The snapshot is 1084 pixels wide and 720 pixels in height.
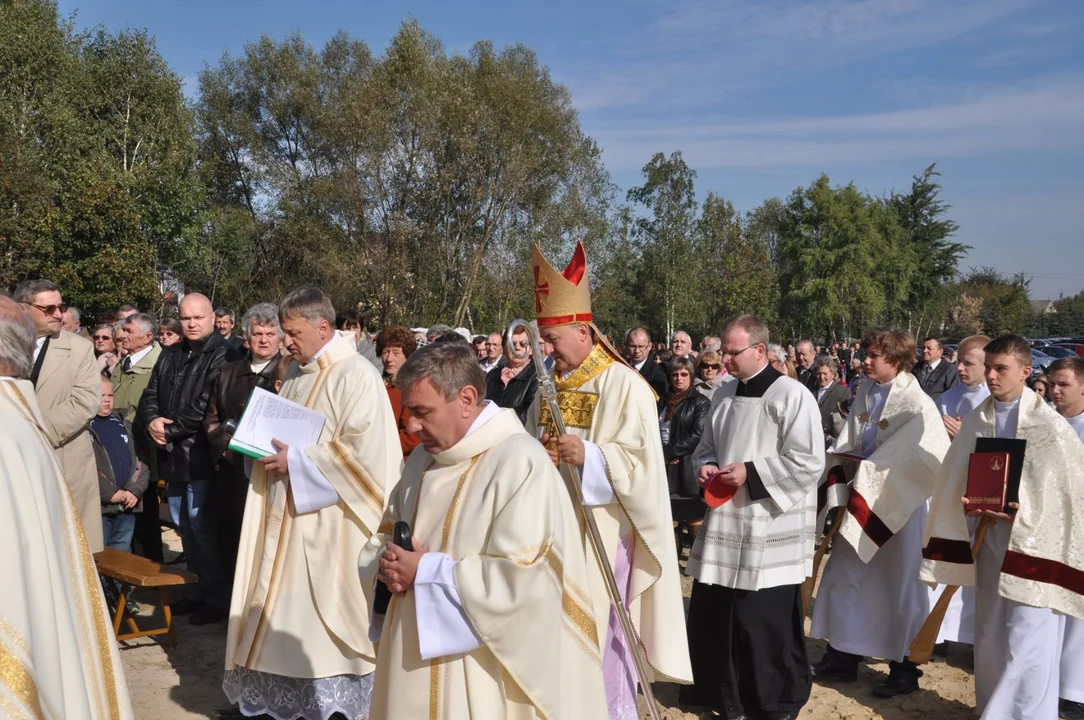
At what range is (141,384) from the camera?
835cm

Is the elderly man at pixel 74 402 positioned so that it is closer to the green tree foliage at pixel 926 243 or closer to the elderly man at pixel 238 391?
the elderly man at pixel 238 391

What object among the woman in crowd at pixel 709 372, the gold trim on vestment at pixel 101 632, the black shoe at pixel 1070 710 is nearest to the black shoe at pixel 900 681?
the black shoe at pixel 1070 710

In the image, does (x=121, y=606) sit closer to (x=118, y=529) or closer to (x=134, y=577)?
(x=134, y=577)

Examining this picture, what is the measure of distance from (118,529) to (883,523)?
5.47 metres

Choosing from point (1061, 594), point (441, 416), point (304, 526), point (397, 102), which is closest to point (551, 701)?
point (441, 416)

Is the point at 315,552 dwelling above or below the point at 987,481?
below

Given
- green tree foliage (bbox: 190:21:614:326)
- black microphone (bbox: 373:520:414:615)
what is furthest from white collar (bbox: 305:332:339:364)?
green tree foliage (bbox: 190:21:614:326)

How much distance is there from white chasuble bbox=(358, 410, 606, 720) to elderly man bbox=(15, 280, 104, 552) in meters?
3.56

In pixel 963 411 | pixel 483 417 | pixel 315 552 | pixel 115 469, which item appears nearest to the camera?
pixel 483 417

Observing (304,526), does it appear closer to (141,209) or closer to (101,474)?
(101,474)

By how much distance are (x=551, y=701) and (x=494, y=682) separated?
18cm

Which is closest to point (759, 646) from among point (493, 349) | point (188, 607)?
point (188, 607)

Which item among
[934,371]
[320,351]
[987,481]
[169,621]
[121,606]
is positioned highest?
[320,351]

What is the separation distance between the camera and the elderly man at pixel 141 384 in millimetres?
8250
